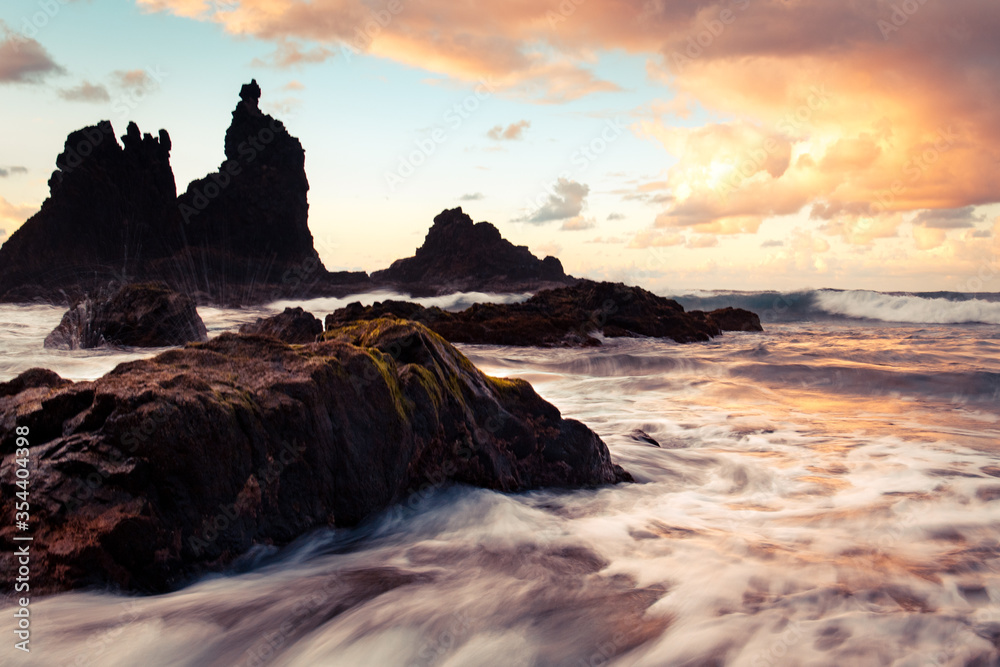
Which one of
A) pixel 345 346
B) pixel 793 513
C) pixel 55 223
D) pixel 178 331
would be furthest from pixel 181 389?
pixel 55 223

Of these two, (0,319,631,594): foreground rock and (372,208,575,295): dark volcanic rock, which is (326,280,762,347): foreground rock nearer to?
(0,319,631,594): foreground rock

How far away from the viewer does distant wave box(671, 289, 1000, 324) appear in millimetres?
42906

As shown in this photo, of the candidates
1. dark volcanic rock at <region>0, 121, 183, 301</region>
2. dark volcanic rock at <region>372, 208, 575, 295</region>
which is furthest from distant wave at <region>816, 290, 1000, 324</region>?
dark volcanic rock at <region>0, 121, 183, 301</region>

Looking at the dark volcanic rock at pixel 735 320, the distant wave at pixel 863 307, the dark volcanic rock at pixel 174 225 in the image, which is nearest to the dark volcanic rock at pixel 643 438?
the dark volcanic rock at pixel 735 320

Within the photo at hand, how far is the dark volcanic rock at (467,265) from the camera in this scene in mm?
74562

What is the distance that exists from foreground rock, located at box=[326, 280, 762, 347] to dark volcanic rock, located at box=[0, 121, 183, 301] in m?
54.1

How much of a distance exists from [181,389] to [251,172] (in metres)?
80.6

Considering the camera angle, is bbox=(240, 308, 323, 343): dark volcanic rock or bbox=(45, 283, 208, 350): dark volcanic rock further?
bbox=(45, 283, 208, 350): dark volcanic rock

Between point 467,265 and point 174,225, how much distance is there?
113 ft

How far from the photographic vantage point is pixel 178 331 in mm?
15211

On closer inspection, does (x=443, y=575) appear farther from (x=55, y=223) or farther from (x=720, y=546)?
(x=55, y=223)

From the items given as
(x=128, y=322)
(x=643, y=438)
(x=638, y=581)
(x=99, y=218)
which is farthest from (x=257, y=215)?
(x=638, y=581)

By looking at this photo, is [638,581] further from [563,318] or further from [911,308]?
[911,308]

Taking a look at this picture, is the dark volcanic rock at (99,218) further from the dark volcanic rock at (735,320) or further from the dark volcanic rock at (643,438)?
the dark volcanic rock at (643,438)
